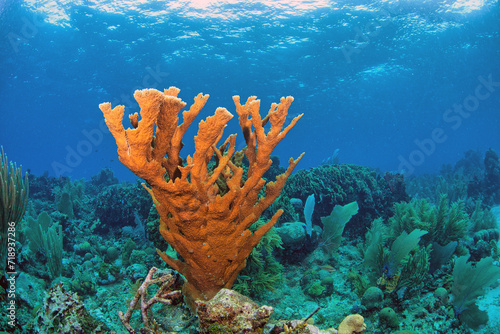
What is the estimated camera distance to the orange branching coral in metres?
2.03

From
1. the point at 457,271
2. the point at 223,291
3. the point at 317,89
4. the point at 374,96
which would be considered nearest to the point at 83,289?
the point at 223,291

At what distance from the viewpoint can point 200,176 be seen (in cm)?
241

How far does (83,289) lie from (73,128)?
67.5 metres

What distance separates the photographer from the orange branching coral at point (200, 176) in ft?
6.66

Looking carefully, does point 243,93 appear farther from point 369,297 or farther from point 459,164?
point 369,297

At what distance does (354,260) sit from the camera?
5.59 metres

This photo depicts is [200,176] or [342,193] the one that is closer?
[200,176]
